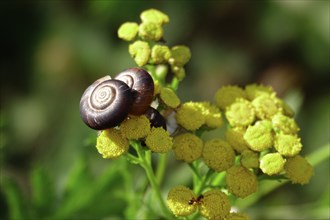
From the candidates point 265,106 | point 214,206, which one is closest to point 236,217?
point 214,206

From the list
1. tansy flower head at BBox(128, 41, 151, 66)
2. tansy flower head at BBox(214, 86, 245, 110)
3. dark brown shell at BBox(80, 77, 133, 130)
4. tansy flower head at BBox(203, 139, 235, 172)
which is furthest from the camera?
tansy flower head at BBox(214, 86, 245, 110)

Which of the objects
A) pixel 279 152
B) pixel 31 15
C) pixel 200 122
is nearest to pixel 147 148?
pixel 200 122

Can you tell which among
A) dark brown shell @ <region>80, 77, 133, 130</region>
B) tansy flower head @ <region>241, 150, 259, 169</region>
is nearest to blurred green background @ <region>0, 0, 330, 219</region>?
tansy flower head @ <region>241, 150, 259, 169</region>

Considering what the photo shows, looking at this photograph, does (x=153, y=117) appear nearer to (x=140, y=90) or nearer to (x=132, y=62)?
(x=140, y=90)

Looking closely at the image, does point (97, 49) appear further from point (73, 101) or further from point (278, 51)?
point (278, 51)

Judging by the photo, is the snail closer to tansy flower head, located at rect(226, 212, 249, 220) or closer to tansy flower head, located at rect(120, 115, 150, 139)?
tansy flower head, located at rect(120, 115, 150, 139)


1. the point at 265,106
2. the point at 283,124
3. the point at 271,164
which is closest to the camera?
the point at 271,164
